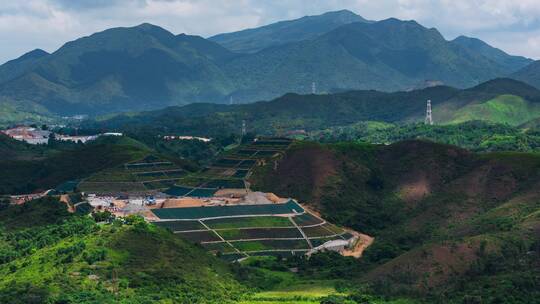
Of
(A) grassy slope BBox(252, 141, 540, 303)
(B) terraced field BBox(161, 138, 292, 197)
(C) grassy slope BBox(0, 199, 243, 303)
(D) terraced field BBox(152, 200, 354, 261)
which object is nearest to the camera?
(C) grassy slope BBox(0, 199, 243, 303)

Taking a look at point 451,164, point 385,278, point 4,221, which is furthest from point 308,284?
point 451,164

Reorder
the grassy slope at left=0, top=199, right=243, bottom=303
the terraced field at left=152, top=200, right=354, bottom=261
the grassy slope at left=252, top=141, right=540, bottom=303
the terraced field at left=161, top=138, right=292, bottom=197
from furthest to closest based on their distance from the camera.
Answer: the terraced field at left=161, top=138, right=292, bottom=197 < the terraced field at left=152, top=200, right=354, bottom=261 < the grassy slope at left=252, top=141, right=540, bottom=303 < the grassy slope at left=0, top=199, right=243, bottom=303

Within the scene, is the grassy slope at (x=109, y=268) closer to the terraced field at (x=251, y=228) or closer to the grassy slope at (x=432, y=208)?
the terraced field at (x=251, y=228)

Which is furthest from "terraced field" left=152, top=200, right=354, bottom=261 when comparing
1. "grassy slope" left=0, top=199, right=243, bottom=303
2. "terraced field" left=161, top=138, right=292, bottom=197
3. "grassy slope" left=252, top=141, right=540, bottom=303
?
"terraced field" left=161, top=138, right=292, bottom=197

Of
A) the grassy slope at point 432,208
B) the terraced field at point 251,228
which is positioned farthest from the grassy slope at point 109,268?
the grassy slope at point 432,208

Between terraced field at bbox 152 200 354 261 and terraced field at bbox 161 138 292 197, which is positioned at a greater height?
terraced field at bbox 161 138 292 197

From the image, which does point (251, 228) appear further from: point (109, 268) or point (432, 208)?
point (109, 268)

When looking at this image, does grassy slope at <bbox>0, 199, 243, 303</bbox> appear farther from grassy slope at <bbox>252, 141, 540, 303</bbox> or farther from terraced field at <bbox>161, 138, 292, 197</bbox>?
terraced field at <bbox>161, 138, 292, 197</bbox>
